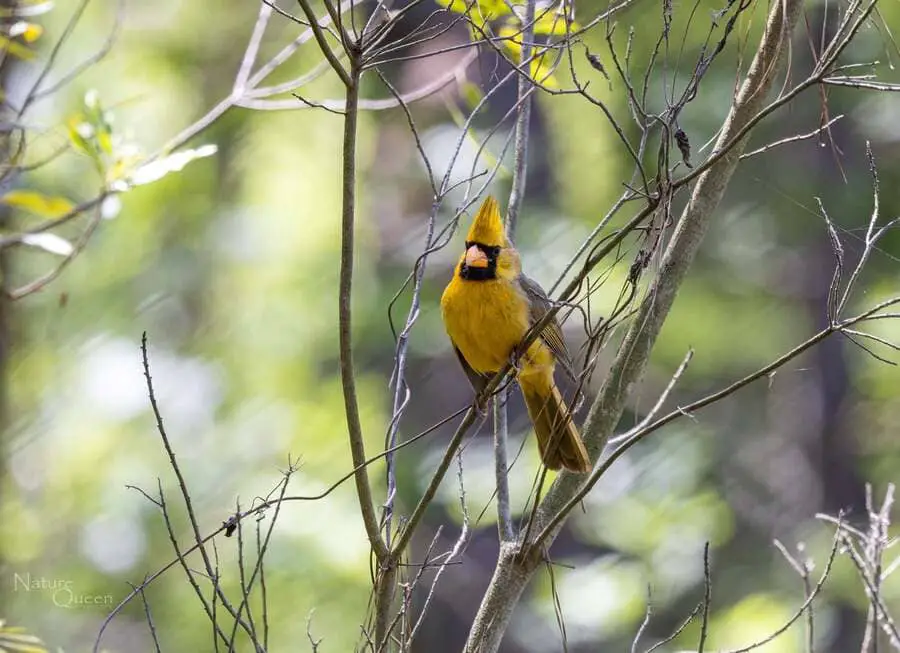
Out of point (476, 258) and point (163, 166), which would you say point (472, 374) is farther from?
point (163, 166)

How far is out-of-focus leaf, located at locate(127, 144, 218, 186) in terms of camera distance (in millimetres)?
2652

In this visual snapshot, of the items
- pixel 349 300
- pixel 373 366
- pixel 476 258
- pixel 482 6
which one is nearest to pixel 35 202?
pixel 349 300

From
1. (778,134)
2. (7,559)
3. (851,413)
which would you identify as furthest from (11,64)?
(851,413)

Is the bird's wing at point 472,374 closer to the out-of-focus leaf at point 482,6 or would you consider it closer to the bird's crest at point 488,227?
the bird's crest at point 488,227

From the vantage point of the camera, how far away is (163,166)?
2725mm

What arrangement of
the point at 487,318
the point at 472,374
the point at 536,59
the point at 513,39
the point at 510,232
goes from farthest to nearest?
the point at 472,374
the point at 487,318
the point at 510,232
the point at 536,59
the point at 513,39

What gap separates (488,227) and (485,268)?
127 mm

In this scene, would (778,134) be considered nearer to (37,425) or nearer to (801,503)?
(801,503)

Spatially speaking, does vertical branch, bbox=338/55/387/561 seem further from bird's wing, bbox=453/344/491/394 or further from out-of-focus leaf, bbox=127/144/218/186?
bird's wing, bbox=453/344/491/394

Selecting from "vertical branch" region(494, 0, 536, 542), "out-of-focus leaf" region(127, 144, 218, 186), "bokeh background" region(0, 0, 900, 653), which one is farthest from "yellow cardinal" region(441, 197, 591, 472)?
"bokeh background" region(0, 0, 900, 653)

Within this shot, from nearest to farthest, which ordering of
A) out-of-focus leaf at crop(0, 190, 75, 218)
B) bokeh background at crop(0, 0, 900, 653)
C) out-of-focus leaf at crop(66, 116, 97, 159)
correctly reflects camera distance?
out-of-focus leaf at crop(0, 190, 75, 218) < out-of-focus leaf at crop(66, 116, 97, 159) < bokeh background at crop(0, 0, 900, 653)

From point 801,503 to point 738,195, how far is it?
8.02 ft

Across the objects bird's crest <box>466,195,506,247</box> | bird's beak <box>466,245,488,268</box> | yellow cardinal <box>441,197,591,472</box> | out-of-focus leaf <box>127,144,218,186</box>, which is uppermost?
out-of-focus leaf <box>127,144,218,186</box>

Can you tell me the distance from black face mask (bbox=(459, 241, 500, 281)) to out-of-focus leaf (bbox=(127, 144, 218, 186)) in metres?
0.93
